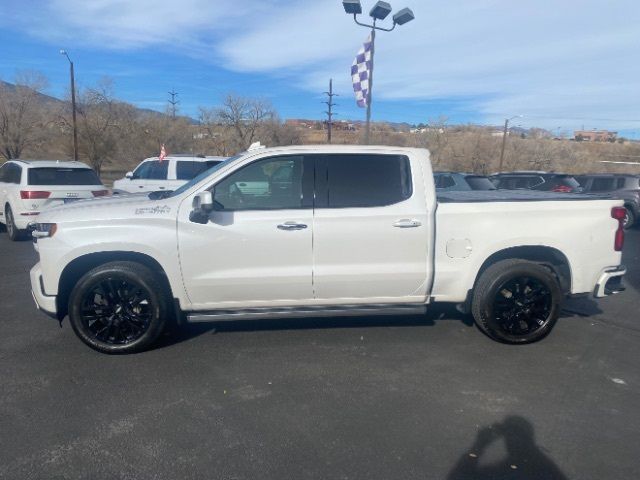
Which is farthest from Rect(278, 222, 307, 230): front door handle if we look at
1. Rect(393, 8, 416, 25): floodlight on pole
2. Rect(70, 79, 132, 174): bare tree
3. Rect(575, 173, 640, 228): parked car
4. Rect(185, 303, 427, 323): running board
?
Rect(70, 79, 132, 174): bare tree

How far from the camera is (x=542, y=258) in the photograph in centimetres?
478

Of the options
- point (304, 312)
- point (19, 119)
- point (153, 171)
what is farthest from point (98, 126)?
point (304, 312)

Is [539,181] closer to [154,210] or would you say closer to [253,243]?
[253,243]

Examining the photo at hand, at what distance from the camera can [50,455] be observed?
285cm

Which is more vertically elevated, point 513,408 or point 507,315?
point 507,315

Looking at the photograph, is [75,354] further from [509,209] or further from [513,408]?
[509,209]

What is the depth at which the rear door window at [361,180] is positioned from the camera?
4.37 metres

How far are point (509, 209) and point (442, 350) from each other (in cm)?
147

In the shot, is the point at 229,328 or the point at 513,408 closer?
the point at 513,408

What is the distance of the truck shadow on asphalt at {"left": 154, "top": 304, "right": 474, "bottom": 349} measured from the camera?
4887 mm

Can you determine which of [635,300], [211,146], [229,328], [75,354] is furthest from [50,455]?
[211,146]

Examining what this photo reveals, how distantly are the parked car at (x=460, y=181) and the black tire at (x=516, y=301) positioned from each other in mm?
7546

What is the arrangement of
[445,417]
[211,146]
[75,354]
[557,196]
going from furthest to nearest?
1. [211,146]
2. [557,196]
3. [75,354]
4. [445,417]

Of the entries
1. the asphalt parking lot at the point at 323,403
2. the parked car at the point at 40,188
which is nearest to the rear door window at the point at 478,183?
the asphalt parking lot at the point at 323,403
